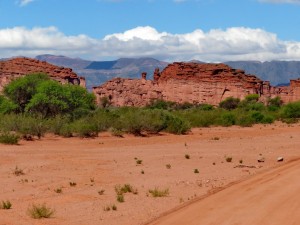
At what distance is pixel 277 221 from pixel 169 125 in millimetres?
31733

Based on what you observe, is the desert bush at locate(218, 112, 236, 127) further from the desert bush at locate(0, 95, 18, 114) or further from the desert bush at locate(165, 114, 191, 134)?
the desert bush at locate(0, 95, 18, 114)

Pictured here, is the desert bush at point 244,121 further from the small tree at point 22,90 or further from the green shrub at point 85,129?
the green shrub at point 85,129

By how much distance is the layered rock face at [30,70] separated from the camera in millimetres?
109938

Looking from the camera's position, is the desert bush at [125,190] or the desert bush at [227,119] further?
the desert bush at [227,119]

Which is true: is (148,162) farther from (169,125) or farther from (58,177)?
(169,125)

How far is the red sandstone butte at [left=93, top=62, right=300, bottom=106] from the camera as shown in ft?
361

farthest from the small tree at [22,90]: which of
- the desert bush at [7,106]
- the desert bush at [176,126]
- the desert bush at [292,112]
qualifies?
the desert bush at [292,112]

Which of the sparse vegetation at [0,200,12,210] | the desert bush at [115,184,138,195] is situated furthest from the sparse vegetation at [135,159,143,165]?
the sparse vegetation at [0,200,12,210]

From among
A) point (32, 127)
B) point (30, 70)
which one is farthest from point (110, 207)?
point (30, 70)

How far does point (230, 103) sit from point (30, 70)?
1657 inches

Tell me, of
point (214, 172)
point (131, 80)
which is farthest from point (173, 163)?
point (131, 80)

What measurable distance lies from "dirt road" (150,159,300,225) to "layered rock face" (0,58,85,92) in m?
96.6

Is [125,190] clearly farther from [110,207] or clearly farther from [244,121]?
[244,121]

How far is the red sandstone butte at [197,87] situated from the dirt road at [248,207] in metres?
94.6
